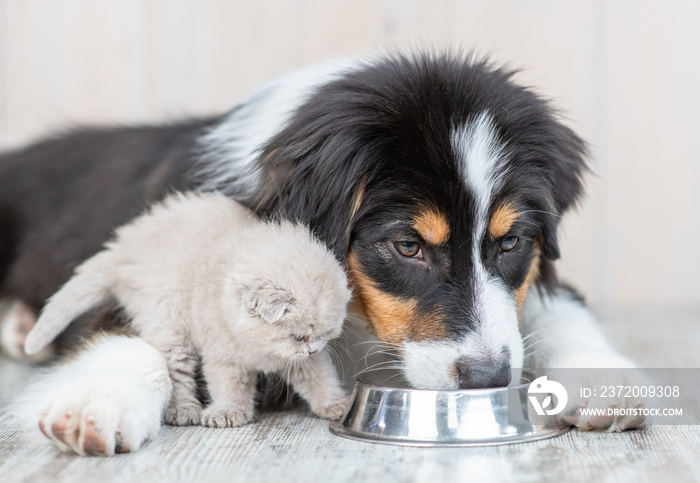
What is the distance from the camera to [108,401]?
165 centimetres

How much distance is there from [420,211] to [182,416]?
2.43ft

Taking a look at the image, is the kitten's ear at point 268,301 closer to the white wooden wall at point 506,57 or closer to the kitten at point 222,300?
the kitten at point 222,300

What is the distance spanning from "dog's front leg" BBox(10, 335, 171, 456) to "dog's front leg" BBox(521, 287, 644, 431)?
0.92m

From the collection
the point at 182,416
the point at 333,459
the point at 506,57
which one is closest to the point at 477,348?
the point at 333,459

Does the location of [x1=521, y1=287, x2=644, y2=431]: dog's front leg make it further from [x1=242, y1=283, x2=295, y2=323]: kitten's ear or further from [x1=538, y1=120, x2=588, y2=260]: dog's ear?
[x1=242, y1=283, x2=295, y2=323]: kitten's ear

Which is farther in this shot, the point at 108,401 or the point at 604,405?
the point at 604,405

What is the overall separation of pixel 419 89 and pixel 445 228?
393 mm

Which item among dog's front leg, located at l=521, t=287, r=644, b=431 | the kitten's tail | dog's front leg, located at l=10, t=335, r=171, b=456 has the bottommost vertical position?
dog's front leg, located at l=521, t=287, r=644, b=431

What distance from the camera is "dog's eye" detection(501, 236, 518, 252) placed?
2.06 metres

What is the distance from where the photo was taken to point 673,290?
4.14m

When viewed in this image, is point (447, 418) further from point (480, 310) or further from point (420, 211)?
point (420, 211)

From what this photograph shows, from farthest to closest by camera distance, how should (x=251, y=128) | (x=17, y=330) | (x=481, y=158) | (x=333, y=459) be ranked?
1. (x=17, y=330)
2. (x=251, y=128)
3. (x=481, y=158)
4. (x=333, y=459)

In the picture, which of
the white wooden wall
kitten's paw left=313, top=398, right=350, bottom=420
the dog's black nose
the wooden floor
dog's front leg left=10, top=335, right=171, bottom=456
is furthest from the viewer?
the white wooden wall

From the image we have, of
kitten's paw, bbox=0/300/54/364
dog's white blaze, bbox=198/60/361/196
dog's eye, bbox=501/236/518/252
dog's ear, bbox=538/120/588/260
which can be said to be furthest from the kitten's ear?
kitten's paw, bbox=0/300/54/364
